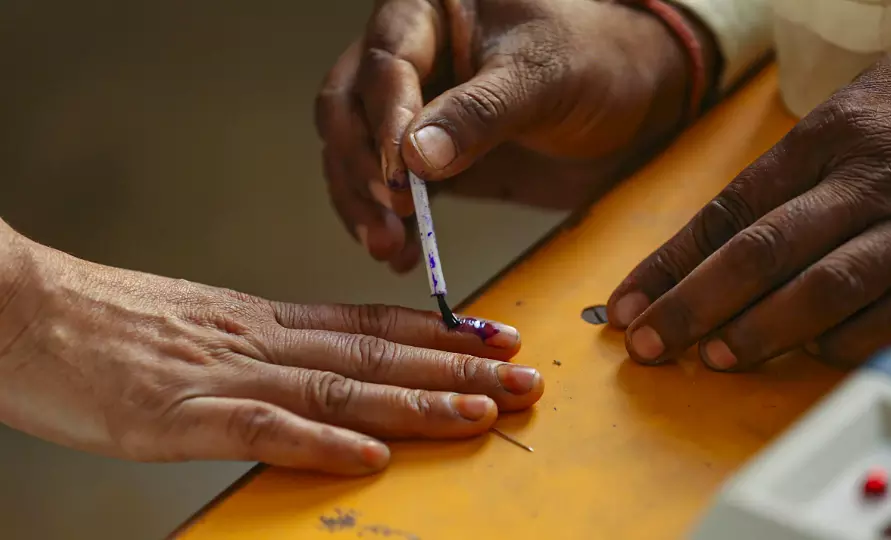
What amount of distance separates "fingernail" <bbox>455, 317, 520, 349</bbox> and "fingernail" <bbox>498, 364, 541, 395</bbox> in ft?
0.16

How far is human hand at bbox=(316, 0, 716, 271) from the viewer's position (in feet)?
2.67

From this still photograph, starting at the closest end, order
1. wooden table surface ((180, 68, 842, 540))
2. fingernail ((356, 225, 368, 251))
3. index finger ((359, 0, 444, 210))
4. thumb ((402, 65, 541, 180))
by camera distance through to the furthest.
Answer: wooden table surface ((180, 68, 842, 540)) < thumb ((402, 65, 541, 180)) < index finger ((359, 0, 444, 210)) < fingernail ((356, 225, 368, 251))

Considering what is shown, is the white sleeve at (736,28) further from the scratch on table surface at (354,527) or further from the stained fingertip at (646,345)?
the scratch on table surface at (354,527)

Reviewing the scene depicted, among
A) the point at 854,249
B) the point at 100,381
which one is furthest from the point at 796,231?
the point at 100,381

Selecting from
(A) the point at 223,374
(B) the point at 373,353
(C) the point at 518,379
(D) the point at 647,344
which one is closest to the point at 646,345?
(D) the point at 647,344

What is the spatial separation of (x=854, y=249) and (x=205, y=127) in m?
1.24

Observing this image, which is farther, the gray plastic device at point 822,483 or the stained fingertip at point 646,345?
the stained fingertip at point 646,345

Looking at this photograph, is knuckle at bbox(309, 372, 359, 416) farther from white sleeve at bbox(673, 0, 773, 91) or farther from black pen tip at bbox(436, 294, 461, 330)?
white sleeve at bbox(673, 0, 773, 91)

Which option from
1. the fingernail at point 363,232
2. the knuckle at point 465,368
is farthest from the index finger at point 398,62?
the knuckle at point 465,368

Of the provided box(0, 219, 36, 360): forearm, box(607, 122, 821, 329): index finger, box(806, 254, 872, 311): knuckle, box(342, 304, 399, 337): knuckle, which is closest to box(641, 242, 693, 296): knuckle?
box(607, 122, 821, 329): index finger

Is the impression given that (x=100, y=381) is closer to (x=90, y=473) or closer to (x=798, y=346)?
(x=798, y=346)

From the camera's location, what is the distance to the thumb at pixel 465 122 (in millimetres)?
771

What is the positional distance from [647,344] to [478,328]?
0.14m

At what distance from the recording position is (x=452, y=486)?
0.60 meters
